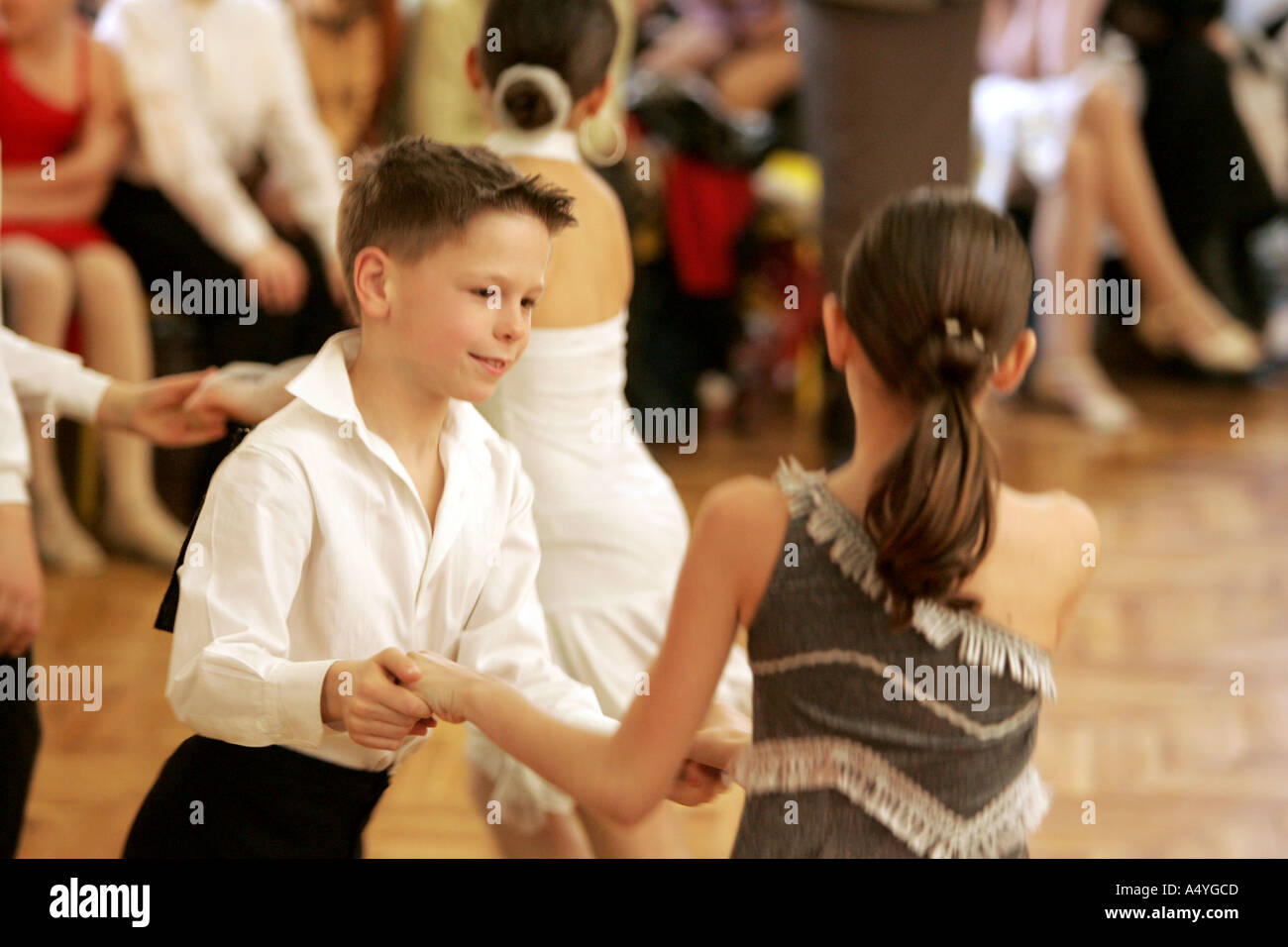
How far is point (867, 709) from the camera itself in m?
1.22

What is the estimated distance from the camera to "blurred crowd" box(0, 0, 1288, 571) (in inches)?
131

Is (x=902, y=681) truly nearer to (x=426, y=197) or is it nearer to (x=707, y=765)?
(x=707, y=765)

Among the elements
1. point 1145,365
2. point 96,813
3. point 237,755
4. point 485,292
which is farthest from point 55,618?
point 1145,365

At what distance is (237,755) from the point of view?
142 centimetres

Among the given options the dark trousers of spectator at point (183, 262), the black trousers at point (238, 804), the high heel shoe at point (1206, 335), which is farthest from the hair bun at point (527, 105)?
the high heel shoe at point (1206, 335)

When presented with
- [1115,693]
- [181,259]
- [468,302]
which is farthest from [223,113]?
[468,302]

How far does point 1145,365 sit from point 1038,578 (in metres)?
4.51

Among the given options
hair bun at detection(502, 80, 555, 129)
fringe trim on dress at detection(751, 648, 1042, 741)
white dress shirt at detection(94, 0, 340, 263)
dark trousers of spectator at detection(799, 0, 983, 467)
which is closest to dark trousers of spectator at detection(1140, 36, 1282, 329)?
dark trousers of spectator at detection(799, 0, 983, 467)

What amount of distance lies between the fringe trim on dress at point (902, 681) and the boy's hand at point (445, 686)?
0.24 meters

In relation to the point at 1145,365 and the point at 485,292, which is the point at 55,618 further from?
the point at 1145,365

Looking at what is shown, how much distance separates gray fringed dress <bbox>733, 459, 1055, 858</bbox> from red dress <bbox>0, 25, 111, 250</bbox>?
2629mm

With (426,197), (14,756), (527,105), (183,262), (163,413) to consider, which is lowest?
(14,756)

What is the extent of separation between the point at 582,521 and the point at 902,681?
0.72m

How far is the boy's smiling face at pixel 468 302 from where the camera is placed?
1.32 m
